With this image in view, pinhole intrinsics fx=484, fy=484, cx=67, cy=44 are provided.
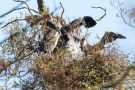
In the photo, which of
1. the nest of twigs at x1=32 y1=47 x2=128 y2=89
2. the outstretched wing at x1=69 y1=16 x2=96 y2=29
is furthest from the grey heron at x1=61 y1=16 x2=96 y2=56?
the nest of twigs at x1=32 y1=47 x2=128 y2=89

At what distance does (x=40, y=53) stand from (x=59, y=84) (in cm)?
137

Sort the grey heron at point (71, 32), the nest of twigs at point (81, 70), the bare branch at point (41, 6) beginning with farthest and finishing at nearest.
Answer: the grey heron at point (71, 32), the bare branch at point (41, 6), the nest of twigs at point (81, 70)

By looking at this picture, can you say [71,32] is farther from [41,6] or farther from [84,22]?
[41,6]

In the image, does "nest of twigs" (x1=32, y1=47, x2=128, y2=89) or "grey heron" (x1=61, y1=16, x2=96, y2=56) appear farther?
"grey heron" (x1=61, y1=16, x2=96, y2=56)

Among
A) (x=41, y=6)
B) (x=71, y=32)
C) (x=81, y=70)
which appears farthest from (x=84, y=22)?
(x=81, y=70)

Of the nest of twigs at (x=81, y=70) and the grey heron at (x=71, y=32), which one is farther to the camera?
the grey heron at (x=71, y=32)

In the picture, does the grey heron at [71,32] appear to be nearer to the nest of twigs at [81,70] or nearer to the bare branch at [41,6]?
the bare branch at [41,6]

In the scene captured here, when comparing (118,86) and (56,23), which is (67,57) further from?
(118,86)

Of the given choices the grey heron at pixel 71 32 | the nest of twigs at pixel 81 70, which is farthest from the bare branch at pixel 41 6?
the nest of twigs at pixel 81 70

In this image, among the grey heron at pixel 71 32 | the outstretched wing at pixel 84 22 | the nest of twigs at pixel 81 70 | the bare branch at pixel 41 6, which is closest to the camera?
the nest of twigs at pixel 81 70

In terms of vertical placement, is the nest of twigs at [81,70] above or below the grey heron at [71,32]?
below

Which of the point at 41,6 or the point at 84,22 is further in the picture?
the point at 84,22

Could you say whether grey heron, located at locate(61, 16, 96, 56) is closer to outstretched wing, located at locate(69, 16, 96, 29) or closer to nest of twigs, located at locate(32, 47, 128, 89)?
outstretched wing, located at locate(69, 16, 96, 29)

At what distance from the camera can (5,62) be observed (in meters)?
6.60
